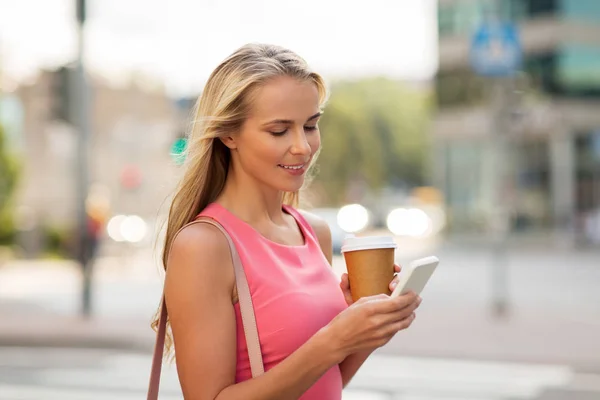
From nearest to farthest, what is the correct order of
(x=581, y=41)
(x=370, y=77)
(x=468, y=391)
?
(x=468, y=391) < (x=581, y=41) < (x=370, y=77)

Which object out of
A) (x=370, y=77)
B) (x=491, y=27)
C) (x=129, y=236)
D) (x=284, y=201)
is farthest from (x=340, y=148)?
(x=284, y=201)

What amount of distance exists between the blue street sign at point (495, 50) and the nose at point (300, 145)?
36.1 ft

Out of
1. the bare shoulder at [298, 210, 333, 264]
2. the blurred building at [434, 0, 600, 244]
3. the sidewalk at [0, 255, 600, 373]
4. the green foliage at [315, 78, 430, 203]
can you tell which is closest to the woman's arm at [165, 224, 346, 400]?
the bare shoulder at [298, 210, 333, 264]

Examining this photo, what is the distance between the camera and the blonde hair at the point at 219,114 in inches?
88.5

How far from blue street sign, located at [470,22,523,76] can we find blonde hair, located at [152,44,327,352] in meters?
10.9

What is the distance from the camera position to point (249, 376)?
2207 mm

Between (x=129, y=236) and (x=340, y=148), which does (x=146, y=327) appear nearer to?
(x=129, y=236)

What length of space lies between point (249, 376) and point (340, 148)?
5789 centimetres

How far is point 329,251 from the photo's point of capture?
109 inches

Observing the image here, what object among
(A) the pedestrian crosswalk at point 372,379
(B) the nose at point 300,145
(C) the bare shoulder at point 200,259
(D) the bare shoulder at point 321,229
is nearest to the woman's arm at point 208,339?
→ (C) the bare shoulder at point 200,259

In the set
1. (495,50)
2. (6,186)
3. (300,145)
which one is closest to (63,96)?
(495,50)

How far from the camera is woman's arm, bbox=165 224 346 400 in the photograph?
82.6 inches

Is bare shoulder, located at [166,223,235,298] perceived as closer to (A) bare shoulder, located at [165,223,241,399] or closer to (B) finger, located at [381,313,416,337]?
(A) bare shoulder, located at [165,223,241,399]

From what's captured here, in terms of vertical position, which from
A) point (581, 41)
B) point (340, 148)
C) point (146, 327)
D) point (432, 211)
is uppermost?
point (581, 41)
